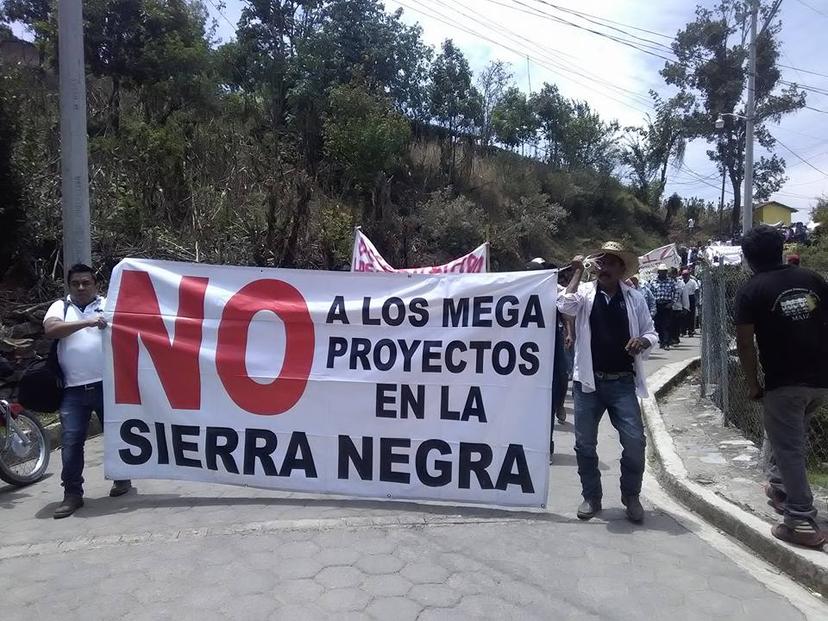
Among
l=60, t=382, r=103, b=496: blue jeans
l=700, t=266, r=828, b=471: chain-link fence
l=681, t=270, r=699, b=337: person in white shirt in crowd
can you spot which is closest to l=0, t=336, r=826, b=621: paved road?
l=60, t=382, r=103, b=496: blue jeans

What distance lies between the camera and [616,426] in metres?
4.75

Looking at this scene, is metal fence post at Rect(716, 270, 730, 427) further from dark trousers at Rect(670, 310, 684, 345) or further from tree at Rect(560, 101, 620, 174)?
tree at Rect(560, 101, 620, 174)

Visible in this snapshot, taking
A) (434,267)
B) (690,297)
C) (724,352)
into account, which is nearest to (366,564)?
(724,352)

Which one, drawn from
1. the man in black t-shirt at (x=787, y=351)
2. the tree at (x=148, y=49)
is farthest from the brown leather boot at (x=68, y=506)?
the tree at (x=148, y=49)

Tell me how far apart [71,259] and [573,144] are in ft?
105

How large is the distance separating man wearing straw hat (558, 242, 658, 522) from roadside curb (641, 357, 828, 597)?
23.1 inches

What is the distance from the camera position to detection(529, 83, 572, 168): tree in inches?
1366

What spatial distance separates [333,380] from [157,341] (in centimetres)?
137

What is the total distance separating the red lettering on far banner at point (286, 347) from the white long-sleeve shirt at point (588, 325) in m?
1.89

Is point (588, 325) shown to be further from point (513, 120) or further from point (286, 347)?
point (513, 120)

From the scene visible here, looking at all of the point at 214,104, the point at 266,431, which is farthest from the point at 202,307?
the point at 214,104

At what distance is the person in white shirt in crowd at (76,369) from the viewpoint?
5.11m

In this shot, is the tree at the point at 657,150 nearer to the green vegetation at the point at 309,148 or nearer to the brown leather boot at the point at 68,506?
the green vegetation at the point at 309,148

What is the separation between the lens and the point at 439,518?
480 cm
